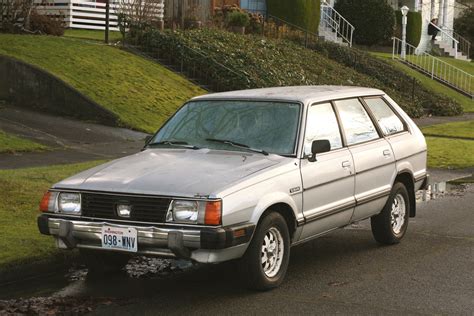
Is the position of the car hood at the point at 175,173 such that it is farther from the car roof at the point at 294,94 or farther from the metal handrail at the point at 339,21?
the metal handrail at the point at 339,21

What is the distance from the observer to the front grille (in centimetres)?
626

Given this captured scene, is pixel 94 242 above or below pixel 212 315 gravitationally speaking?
above

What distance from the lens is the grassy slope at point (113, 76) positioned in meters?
18.3

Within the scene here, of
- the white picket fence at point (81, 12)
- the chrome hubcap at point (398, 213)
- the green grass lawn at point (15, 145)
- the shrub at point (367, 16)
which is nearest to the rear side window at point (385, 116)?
the chrome hubcap at point (398, 213)

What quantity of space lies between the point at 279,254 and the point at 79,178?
1.74 m

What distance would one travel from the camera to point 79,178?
678cm

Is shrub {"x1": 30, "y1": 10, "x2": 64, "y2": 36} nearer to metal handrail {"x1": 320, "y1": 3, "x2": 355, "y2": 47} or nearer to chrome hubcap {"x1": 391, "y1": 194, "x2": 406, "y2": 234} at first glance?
metal handrail {"x1": 320, "y1": 3, "x2": 355, "y2": 47}

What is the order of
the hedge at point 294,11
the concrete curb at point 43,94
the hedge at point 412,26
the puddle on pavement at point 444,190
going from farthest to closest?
the hedge at point 412,26 < the hedge at point 294,11 < the concrete curb at point 43,94 < the puddle on pavement at point 444,190

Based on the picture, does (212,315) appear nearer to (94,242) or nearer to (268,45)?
(94,242)

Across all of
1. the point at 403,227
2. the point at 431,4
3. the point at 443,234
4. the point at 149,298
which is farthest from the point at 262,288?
the point at 431,4

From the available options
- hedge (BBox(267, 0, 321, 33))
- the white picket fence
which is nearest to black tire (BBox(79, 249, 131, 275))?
the white picket fence

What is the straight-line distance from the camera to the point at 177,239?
611cm

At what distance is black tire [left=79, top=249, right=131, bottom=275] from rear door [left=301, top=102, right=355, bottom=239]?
1.63 m

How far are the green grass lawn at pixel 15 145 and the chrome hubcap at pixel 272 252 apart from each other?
27.7 feet
